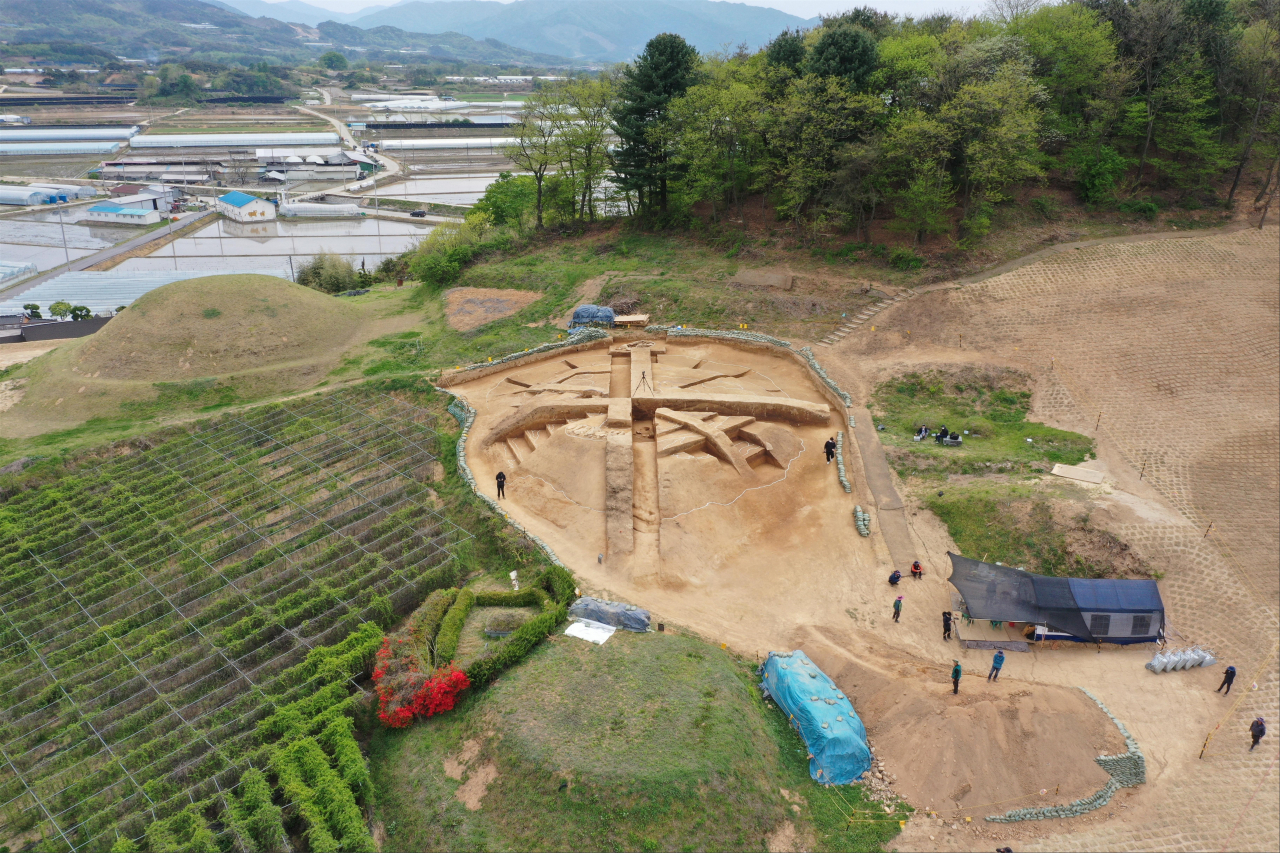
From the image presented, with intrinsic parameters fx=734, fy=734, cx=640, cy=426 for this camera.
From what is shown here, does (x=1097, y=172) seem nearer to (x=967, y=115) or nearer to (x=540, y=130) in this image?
(x=967, y=115)

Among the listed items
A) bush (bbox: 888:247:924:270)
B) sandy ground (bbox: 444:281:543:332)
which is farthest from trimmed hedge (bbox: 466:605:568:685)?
bush (bbox: 888:247:924:270)

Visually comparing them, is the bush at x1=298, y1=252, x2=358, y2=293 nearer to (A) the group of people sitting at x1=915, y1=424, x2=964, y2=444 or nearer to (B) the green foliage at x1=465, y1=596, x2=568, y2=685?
(B) the green foliage at x1=465, y1=596, x2=568, y2=685

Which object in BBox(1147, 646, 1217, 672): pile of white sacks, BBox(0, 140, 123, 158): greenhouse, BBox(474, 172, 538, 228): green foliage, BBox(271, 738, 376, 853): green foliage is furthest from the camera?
BBox(0, 140, 123, 158): greenhouse

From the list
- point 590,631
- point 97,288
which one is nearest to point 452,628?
point 590,631

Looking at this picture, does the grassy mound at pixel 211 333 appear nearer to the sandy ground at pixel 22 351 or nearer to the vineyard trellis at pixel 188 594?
the vineyard trellis at pixel 188 594

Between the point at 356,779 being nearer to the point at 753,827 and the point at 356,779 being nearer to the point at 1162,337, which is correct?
the point at 753,827

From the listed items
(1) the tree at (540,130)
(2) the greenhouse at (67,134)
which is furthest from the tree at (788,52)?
(2) the greenhouse at (67,134)
